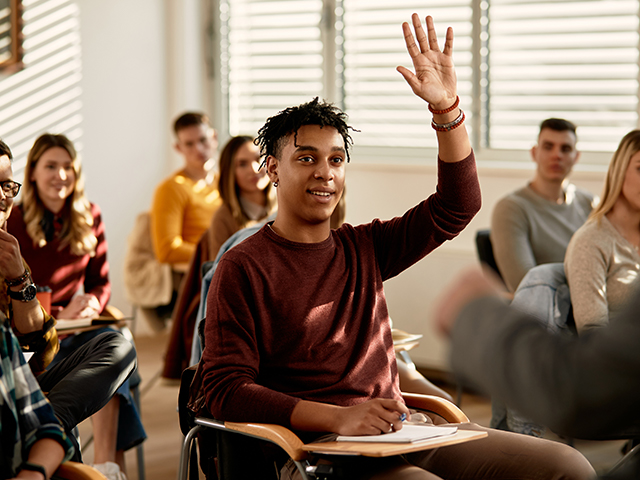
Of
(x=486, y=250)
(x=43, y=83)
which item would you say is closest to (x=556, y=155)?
(x=486, y=250)

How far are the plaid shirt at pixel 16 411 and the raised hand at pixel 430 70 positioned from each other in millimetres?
1023

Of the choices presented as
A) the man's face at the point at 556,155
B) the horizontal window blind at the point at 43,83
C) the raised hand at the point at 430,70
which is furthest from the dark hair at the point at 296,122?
the horizontal window blind at the point at 43,83

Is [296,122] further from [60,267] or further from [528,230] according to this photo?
[528,230]

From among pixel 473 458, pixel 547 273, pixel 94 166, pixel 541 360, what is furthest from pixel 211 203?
pixel 541 360

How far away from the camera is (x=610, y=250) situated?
2.51 m

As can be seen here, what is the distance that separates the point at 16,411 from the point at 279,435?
510 millimetres

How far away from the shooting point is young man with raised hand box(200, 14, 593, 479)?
159 centimetres

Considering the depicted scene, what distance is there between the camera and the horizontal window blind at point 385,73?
4352 mm

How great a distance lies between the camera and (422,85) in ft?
5.74

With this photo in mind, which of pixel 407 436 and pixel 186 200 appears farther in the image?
pixel 186 200

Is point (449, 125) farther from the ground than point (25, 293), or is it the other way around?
point (449, 125)

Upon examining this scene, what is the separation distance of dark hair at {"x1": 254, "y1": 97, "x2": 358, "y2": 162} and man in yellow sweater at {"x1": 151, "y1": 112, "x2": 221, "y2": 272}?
6.85ft

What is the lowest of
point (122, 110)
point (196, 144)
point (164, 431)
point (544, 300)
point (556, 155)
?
point (164, 431)

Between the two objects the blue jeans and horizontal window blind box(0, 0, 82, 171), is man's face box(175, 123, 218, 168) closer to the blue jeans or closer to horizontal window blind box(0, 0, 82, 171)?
horizontal window blind box(0, 0, 82, 171)
